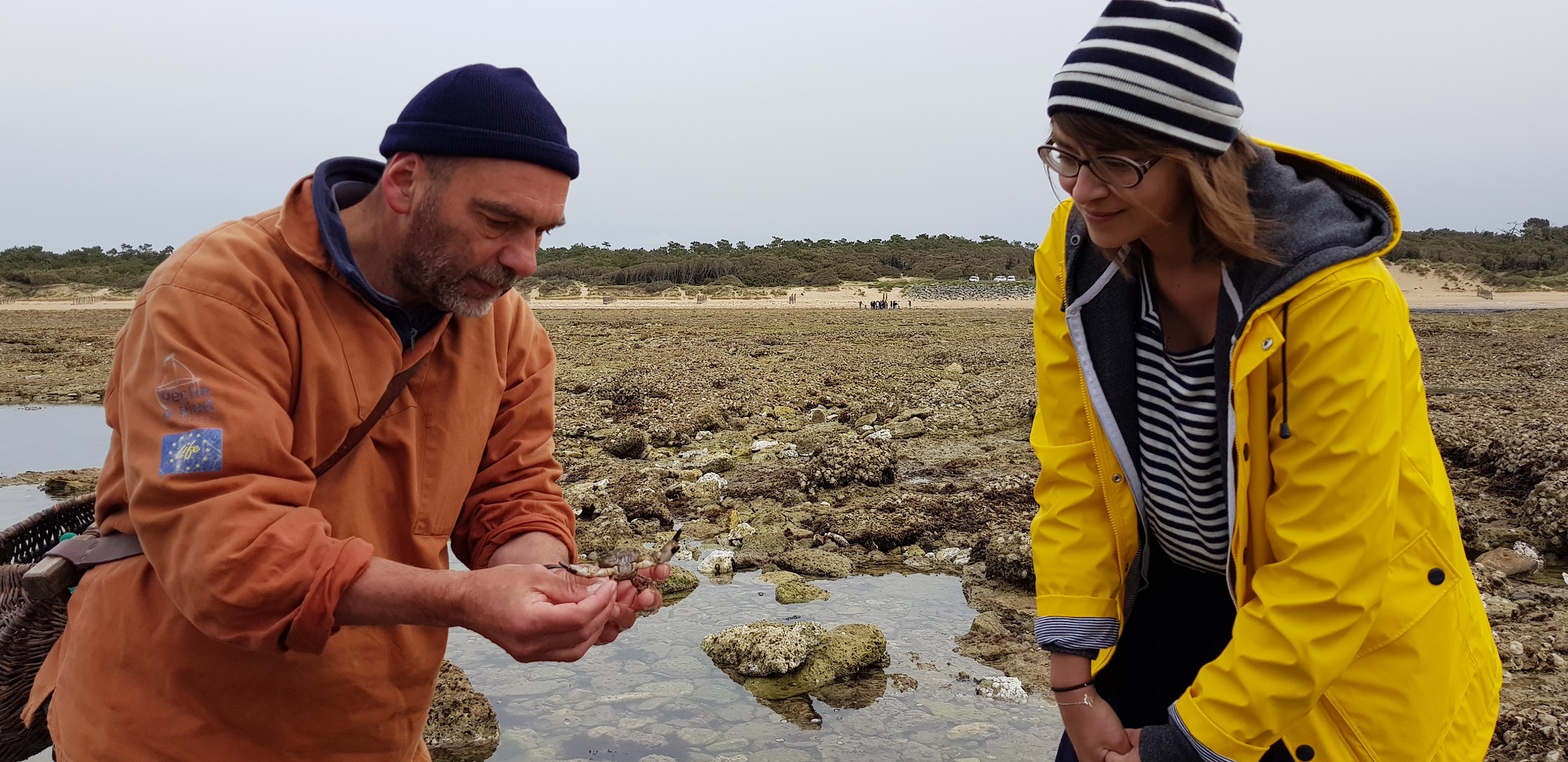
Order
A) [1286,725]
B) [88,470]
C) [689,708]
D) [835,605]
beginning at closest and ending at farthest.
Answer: [1286,725] → [689,708] → [835,605] → [88,470]

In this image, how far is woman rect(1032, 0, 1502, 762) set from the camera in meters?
1.77

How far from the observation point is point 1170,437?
2.11m

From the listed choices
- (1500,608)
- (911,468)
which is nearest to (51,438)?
(911,468)

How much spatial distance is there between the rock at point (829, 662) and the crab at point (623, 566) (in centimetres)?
257

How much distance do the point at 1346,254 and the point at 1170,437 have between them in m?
0.50

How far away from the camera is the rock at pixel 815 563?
5992mm

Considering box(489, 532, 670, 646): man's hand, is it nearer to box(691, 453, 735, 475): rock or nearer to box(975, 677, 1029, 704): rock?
box(975, 677, 1029, 704): rock

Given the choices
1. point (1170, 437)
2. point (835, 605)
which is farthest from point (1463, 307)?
point (1170, 437)

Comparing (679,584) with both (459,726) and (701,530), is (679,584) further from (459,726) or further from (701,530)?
(459,726)

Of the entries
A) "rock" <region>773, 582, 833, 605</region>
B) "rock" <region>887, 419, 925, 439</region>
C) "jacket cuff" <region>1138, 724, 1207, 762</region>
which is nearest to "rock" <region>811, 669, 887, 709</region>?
"rock" <region>773, 582, 833, 605</region>

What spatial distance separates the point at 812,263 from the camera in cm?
5275

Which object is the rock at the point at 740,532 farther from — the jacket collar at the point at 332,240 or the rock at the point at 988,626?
A: the jacket collar at the point at 332,240

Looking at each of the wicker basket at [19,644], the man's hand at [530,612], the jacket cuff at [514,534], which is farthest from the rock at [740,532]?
the man's hand at [530,612]

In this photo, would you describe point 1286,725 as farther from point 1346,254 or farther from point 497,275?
point 497,275
